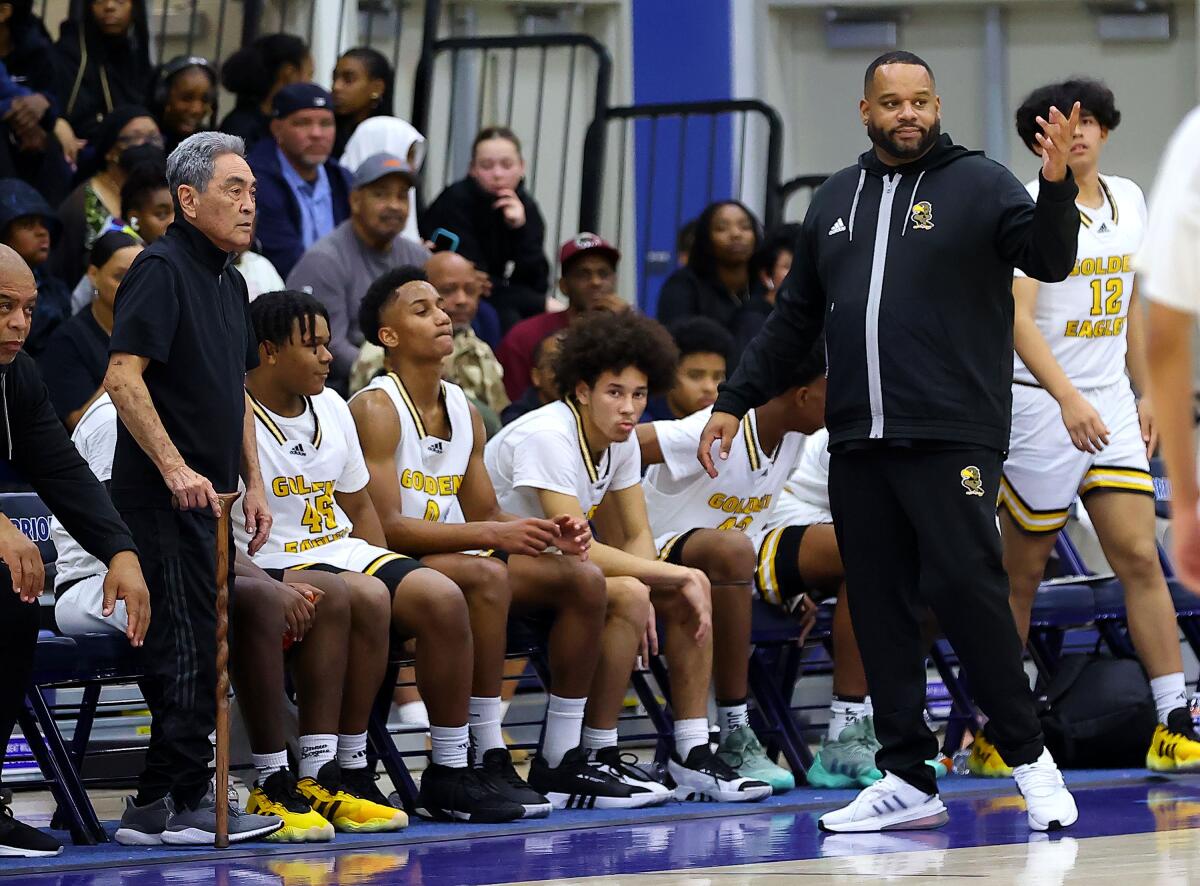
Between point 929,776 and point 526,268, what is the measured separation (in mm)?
4138

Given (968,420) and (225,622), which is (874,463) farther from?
(225,622)

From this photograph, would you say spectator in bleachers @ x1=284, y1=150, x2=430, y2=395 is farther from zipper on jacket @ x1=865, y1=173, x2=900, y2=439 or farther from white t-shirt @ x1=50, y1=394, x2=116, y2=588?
zipper on jacket @ x1=865, y1=173, x2=900, y2=439

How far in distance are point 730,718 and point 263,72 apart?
12.9 feet

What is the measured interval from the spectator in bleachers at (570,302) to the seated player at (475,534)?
1.94m

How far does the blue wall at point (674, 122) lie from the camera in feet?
37.2

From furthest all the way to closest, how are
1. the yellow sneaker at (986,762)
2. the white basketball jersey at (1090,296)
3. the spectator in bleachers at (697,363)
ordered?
the spectator in bleachers at (697,363) < the yellow sneaker at (986,762) < the white basketball jersey at (1090,296)

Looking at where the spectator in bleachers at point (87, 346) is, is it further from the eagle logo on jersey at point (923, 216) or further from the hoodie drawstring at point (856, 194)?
the eagle logo on jersey at point (923, 216)

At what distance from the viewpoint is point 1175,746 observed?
18.9 ft

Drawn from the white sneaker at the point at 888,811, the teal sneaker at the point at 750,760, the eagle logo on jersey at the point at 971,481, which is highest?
the eagle logo on jersey at the point at 971,481

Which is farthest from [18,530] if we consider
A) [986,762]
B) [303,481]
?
[986,762]

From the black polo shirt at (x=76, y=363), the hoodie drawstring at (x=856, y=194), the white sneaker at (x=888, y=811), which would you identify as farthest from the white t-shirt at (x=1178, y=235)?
the black polo shirt at (x=76, y=363)

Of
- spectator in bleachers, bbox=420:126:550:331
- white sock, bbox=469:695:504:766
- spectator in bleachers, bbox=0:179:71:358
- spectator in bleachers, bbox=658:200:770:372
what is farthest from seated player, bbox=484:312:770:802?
spectator in bleachers, bbox=420:126:550:331

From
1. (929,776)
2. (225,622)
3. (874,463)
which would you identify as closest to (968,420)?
(874,463)

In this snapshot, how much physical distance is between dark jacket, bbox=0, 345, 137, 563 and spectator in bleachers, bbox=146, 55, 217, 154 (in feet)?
11.5
